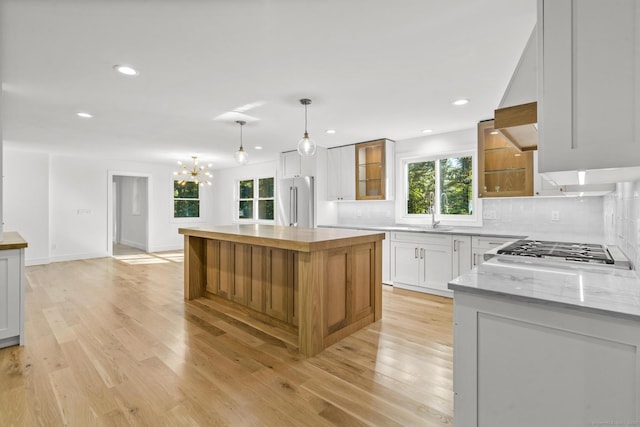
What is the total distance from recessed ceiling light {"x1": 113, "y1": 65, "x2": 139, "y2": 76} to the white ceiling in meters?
0.06

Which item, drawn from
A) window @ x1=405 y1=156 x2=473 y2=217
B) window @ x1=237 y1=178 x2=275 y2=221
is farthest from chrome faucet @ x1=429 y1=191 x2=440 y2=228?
window @ x1=237 y1=178 x2=275 y2=221

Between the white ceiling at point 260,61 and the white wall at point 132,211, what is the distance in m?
4.43

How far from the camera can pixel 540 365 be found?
1.11 metres

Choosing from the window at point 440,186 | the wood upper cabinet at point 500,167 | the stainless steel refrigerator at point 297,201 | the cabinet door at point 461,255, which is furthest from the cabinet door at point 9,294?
the wood upper cabinet at point 500,167

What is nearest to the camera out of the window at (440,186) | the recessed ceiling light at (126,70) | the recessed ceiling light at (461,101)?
the recessed ceiling light at (126,70)

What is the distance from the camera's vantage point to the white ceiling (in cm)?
183

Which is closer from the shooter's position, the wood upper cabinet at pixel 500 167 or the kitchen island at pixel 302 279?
the kitchen island at pixel 302 279

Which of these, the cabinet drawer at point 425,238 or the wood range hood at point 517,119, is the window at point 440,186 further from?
the wood range hood at point 517,119

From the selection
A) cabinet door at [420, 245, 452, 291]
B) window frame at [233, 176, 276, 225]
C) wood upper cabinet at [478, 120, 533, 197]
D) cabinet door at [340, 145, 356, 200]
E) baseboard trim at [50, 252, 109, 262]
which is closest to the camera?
wood upper cabinet at [478, 120, 533, 197]

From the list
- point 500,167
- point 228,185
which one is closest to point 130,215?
point 228,185

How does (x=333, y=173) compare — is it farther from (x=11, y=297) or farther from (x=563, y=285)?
(x=563, y=285)

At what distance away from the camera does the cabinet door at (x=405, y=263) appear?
4.24 meters

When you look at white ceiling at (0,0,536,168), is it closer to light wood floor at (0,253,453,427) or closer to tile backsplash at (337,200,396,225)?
tile backsplash at (337,200,396,225)

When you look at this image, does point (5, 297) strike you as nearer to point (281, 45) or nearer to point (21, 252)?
point (21, 252)
